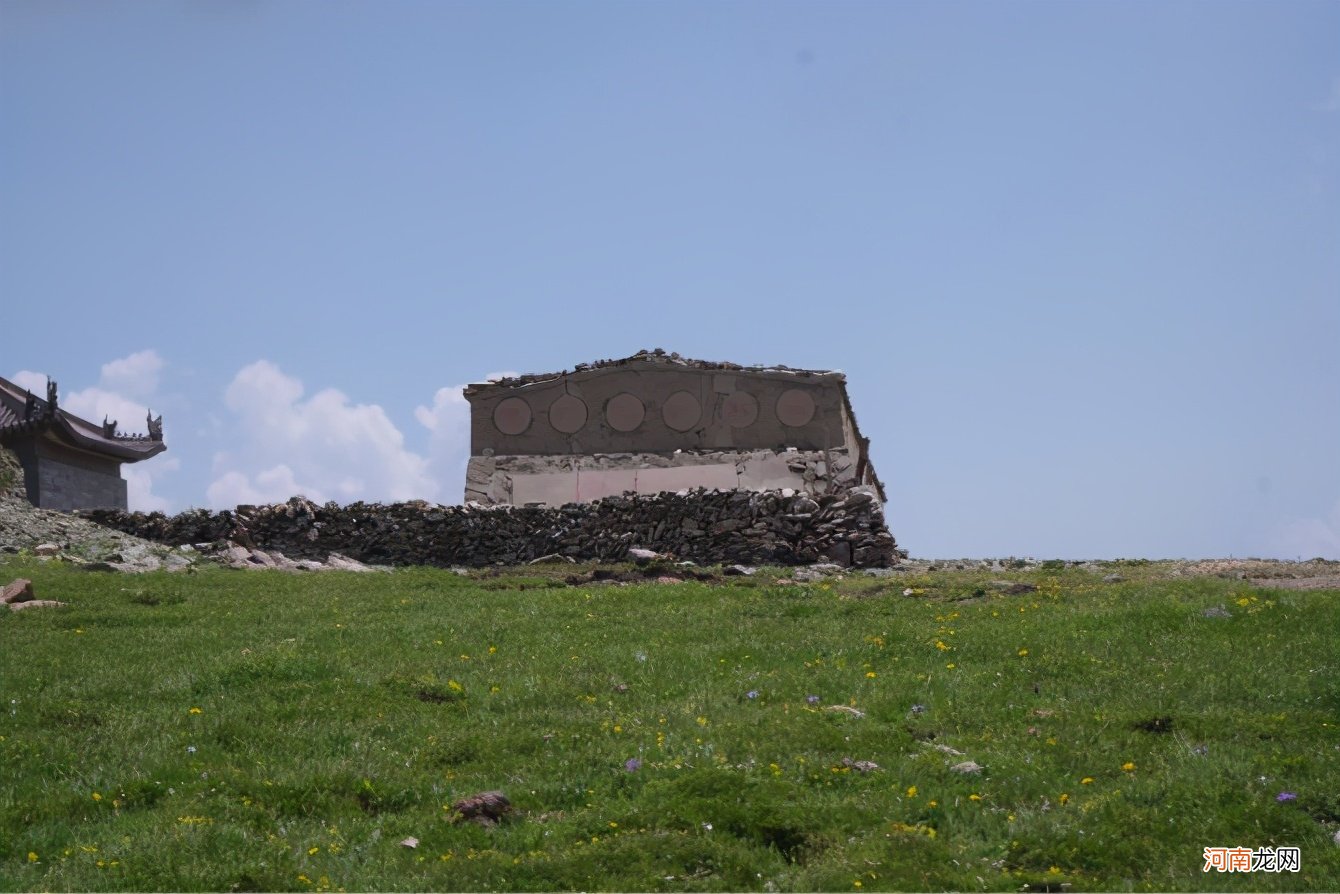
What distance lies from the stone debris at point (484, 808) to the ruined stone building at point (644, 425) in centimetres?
2782

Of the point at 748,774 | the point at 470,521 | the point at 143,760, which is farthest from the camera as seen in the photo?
the point at 470,521

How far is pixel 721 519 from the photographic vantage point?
31.1 meters

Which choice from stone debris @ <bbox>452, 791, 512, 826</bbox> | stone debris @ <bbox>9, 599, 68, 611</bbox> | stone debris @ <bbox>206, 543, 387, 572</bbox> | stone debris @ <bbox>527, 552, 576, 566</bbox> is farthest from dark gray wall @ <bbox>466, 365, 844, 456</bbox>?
stone debris @ <bbox>452, 791, 512, 826</bbox>

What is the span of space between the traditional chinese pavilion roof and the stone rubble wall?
15667 mm

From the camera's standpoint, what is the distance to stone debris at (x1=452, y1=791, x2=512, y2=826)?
32.7 ft

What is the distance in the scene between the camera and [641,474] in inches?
1499

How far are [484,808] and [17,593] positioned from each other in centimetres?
1366

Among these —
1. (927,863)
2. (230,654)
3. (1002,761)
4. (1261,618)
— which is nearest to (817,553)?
(1261,618)

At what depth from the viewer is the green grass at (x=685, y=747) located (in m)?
9.12

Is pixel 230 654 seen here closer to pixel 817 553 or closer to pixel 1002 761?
pixel 1002 761

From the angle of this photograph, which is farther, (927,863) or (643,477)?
(643,477)

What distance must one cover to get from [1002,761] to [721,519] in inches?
802

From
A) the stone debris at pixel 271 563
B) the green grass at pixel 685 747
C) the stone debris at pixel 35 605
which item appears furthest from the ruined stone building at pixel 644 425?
the green grass at pixel 685 747

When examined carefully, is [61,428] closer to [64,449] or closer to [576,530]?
[64,449]
